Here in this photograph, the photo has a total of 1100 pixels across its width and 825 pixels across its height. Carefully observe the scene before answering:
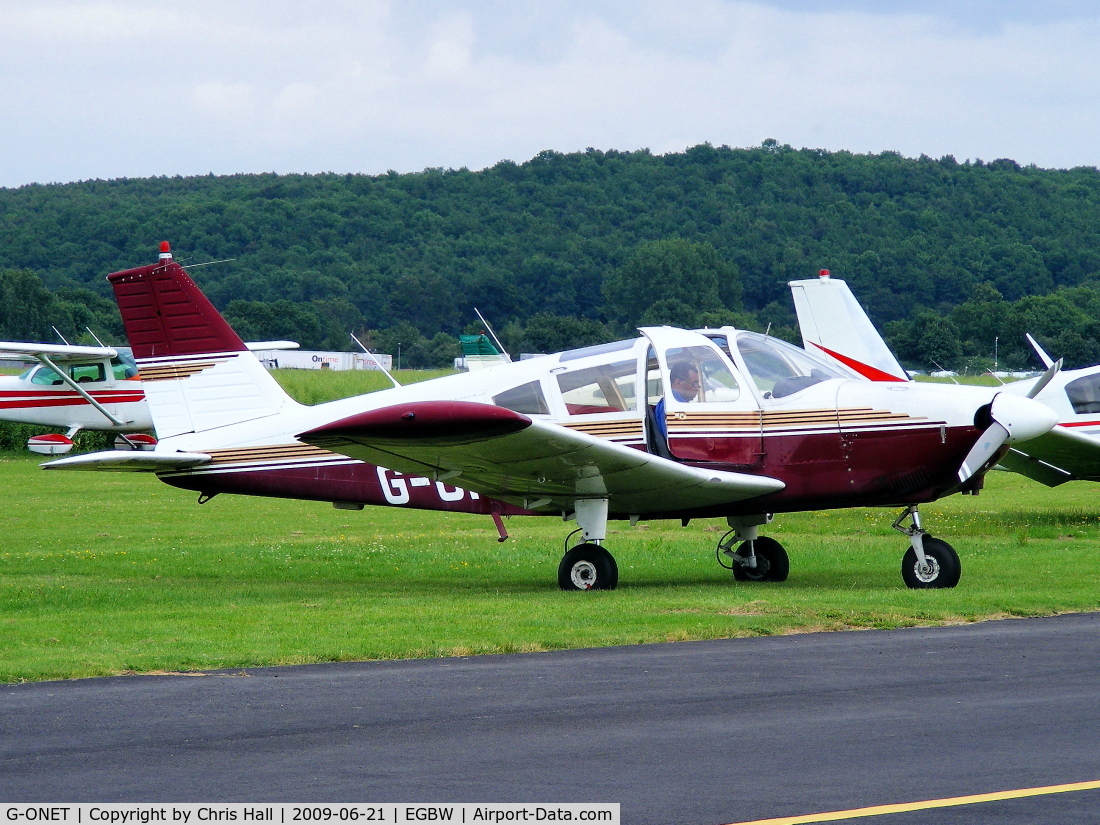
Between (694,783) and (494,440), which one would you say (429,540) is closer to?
(494,440)

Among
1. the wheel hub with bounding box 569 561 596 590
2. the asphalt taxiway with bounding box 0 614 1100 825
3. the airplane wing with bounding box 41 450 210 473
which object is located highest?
the airplane wing with bounding box 41 450 210 473

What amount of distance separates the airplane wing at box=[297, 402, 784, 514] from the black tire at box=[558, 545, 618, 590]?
20.3 inches

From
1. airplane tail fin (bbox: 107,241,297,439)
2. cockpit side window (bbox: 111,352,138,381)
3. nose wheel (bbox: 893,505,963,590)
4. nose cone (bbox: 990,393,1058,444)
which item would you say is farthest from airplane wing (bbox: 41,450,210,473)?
cockpit side window (bbox: 111,352,138,381)

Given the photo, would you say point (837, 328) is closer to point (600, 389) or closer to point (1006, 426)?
point (600, 389)

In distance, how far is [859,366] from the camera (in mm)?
19641

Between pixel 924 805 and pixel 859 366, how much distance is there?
48.9 ft

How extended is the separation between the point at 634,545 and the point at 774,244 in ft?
278

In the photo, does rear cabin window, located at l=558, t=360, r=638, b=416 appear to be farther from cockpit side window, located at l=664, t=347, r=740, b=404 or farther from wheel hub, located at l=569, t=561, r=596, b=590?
wheel hub, located at l=569, t=561, r=596, b=590

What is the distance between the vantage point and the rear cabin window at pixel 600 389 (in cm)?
1269

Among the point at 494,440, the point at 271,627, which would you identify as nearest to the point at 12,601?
the point at 271,627

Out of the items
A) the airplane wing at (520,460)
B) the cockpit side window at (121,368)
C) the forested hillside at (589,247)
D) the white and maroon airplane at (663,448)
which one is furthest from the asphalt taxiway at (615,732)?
the forested hillside at (589,247)

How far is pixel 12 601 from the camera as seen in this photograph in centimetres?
1192

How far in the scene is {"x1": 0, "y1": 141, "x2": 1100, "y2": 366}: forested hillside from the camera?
247 feet

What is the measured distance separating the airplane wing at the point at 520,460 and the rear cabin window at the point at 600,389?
0.75 m
